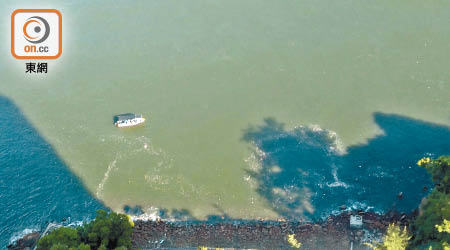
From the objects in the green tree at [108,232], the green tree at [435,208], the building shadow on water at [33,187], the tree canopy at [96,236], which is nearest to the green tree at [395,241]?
the green tree at [435,208]

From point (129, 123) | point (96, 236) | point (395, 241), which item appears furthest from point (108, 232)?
point (395, 241)

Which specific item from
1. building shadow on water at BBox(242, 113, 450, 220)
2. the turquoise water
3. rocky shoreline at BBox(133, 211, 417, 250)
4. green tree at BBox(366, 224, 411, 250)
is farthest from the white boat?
green tree at BBox(366, 224, 411, 250)

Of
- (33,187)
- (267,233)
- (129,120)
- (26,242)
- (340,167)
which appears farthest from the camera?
(129,120)

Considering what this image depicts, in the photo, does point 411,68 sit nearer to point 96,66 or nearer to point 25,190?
point 96,66

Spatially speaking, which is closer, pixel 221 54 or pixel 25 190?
pixel 25 190

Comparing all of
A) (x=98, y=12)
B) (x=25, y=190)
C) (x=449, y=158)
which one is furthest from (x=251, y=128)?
(x=98, y=12)

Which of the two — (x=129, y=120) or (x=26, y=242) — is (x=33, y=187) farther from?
(x=129, y=120)
